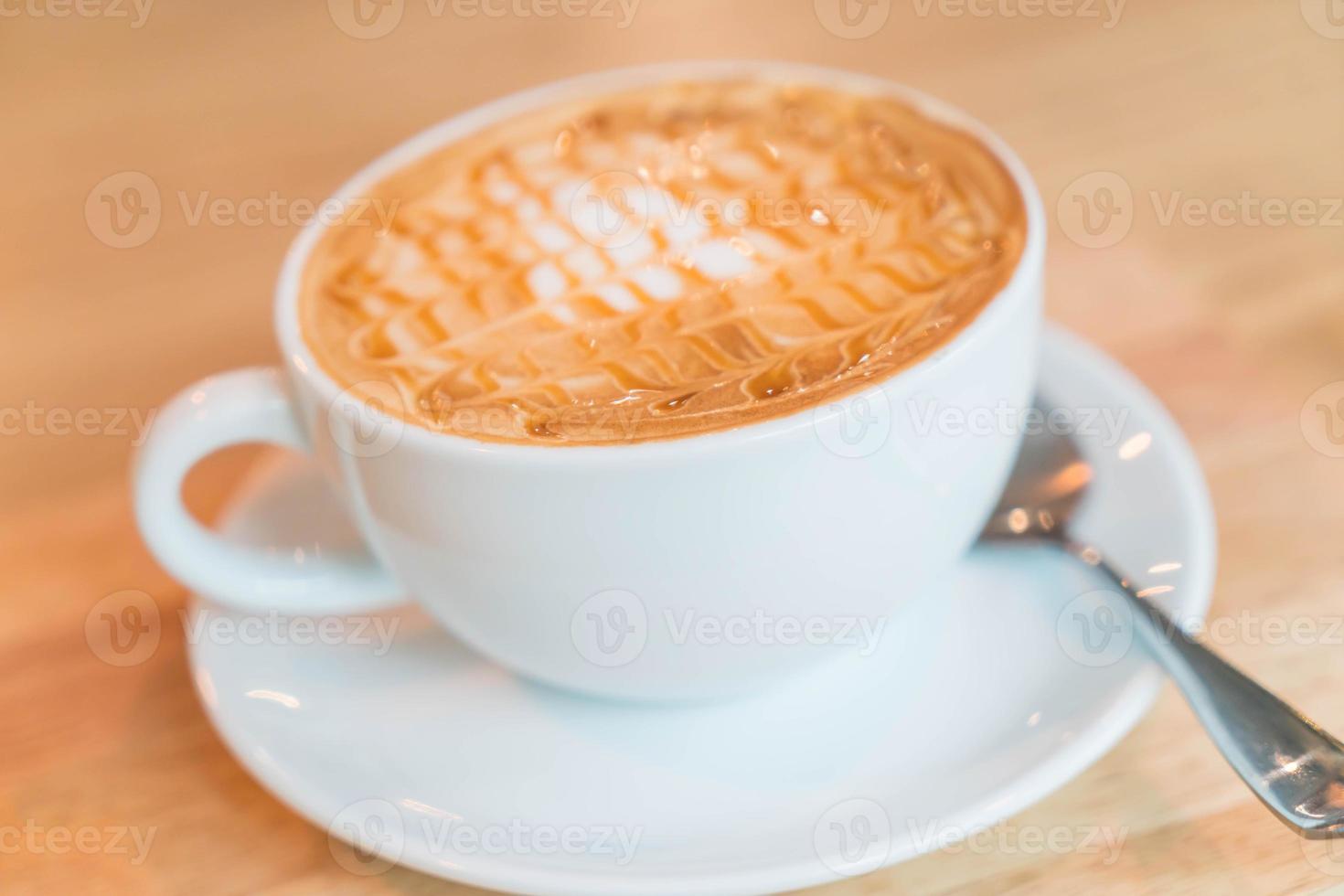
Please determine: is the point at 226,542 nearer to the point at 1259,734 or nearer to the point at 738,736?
the point at 738,736

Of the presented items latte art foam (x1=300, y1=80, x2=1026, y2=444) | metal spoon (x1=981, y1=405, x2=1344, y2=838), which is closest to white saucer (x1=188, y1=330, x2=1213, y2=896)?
metal spoon (x1=981, y1=405, x2=1344, y2=838)

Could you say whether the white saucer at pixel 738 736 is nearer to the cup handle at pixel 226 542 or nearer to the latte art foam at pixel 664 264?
the cup handle at pixel 226 542

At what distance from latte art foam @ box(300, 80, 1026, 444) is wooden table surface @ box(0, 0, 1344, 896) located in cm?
22

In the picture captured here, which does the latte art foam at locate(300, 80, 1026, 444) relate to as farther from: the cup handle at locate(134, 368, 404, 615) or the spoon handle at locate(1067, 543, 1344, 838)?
the spoon handle at locate(1067, 543, 1344, 838)

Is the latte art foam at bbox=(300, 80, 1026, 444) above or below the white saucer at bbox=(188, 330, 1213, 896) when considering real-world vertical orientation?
above

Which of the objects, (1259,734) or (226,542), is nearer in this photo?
(1259,734)

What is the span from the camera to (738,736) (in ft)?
1.87

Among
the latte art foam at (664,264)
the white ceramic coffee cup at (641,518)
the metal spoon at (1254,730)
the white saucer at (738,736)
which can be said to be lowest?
the white saucer at (738,736)

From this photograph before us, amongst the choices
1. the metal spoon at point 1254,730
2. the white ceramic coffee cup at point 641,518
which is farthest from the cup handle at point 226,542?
the metal spoon at point 1254,730

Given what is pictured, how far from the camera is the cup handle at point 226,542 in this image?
0.57 m

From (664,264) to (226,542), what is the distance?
0.89 feet

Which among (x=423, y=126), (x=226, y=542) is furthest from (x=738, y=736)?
(x=423, y=126)

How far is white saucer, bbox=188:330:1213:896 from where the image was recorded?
0.49 m

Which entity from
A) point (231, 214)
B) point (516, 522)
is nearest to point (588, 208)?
point (516, 522)
